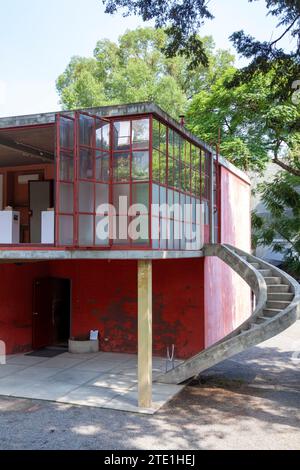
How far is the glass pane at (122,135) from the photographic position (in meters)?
8.38

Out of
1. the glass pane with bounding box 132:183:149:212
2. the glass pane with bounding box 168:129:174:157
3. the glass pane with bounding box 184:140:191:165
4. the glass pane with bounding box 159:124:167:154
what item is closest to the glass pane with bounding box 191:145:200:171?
the glass pane with bounding box 184:140:191:165

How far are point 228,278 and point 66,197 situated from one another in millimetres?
8210

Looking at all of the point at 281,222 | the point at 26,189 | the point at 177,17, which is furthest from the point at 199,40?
the point at 281,222

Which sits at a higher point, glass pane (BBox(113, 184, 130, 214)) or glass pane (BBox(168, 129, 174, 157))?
glass pane (BBox(168, 129, 174, 157))

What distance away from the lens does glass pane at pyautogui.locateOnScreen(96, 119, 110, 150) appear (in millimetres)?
8391

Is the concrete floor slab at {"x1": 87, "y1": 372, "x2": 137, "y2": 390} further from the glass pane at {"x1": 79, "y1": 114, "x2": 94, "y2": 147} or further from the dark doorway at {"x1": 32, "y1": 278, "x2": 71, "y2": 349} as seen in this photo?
the glass pane at {"x1": 79, "y1": 114, "x2": 94, "y2": 147}

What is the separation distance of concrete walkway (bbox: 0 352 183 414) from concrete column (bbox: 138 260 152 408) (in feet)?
0.92

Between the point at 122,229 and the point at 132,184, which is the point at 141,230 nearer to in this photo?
the point at 122,229

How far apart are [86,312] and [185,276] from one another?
10.7 feet

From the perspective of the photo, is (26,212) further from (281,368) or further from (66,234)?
(281,368)

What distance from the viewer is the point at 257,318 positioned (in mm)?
8906

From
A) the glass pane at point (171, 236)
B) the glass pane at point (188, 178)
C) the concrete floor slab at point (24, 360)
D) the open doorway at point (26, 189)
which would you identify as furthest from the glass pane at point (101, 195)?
the concrete floor slab at point (24, 360)

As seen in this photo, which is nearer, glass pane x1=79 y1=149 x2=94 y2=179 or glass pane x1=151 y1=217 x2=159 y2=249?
glass pane x1=79 y1=149 x2=94 y2=179

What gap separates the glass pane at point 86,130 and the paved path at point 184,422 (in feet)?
16.3
